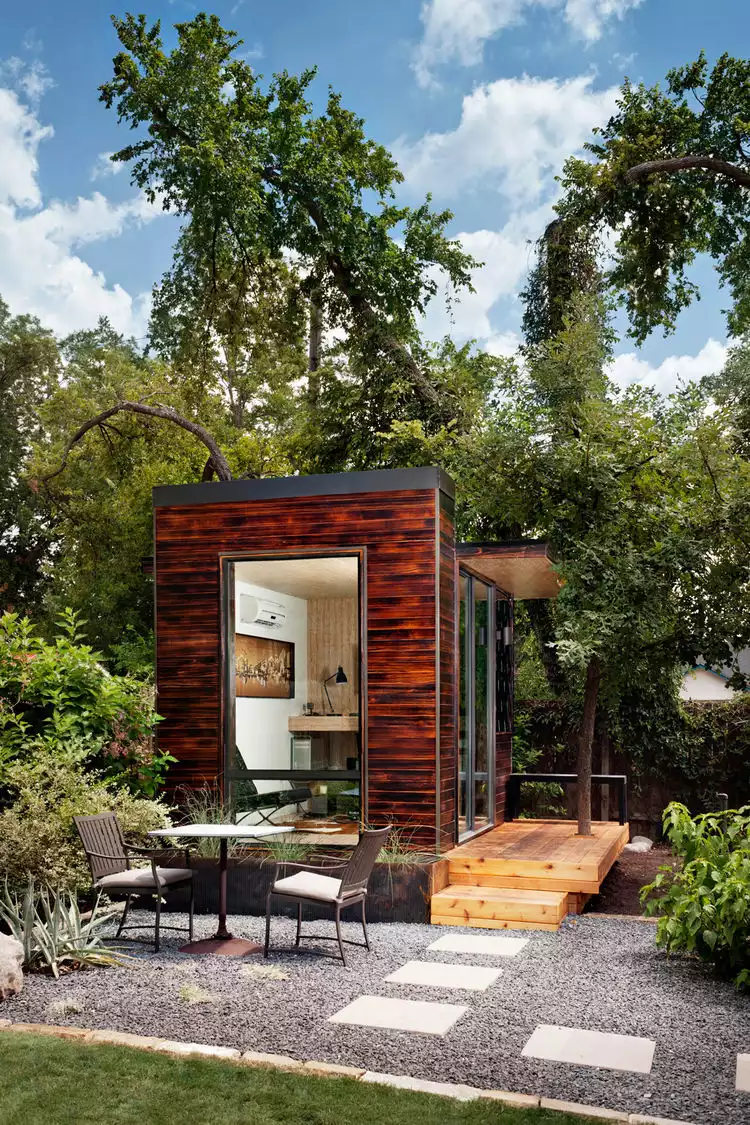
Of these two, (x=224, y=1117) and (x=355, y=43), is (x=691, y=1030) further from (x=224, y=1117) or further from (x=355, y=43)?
(x=355, y=43)

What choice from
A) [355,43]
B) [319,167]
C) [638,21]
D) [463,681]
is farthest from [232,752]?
[638,21]

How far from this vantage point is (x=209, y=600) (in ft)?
30.1

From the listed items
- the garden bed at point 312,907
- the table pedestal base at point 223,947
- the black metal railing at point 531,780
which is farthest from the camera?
the black metal railing at point 531,780

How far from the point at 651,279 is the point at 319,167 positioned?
553 centimetres

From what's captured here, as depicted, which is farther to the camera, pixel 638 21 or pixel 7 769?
pixel 638 21

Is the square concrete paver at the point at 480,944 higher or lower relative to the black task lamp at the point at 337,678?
lower

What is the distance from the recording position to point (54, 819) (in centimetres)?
766

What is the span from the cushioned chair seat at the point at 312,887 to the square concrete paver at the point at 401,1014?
0.95m

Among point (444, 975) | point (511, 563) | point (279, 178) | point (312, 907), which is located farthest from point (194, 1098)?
point (279, 178)

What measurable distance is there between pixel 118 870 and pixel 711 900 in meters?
3.91

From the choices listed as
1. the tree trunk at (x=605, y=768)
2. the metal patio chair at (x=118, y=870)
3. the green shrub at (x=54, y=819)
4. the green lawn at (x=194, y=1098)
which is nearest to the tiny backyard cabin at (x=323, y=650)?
the green shrub at (x=54, y=819)

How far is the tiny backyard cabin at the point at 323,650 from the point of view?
28.0ft

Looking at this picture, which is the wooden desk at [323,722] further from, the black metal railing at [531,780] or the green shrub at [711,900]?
the black metal railing at [531,780]

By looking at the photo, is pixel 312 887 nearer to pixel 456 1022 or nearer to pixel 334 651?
pixel 456 1022
